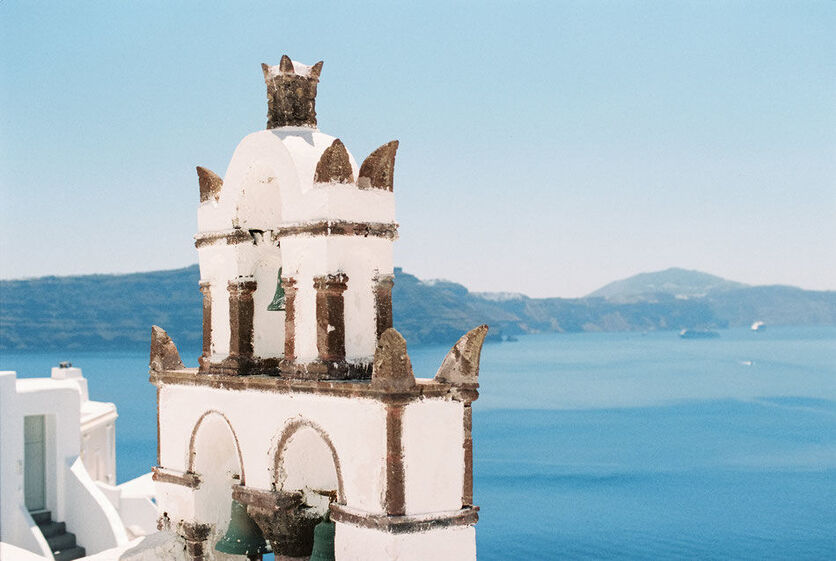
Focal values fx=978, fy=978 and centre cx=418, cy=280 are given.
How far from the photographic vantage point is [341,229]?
29.0ft

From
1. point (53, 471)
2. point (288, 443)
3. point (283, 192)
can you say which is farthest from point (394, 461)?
point (53, 471)

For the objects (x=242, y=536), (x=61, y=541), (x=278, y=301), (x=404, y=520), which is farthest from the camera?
(x=61, y=541)

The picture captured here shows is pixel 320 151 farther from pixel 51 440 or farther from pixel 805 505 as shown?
pixel 805 505

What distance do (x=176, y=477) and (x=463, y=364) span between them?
3985 mm

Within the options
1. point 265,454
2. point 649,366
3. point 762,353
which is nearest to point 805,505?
point 265,454

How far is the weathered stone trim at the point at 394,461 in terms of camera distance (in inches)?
317

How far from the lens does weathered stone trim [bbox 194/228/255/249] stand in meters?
10.2

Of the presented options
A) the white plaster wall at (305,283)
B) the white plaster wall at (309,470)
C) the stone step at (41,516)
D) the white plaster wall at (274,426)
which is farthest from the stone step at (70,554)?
the white plaster wall at (305,283)

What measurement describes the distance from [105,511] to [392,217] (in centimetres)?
1816

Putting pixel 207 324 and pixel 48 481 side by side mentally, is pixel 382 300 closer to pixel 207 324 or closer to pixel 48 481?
pixel 207 324

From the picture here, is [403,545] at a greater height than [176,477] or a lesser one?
lesser

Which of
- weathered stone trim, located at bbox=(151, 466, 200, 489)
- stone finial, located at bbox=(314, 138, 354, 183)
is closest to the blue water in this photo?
weathered stone trim, located at bbox=(151, 466, 200, 489)

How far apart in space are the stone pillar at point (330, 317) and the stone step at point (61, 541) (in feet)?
61.6

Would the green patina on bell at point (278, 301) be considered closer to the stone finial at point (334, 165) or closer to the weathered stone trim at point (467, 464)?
the stone finial at point (334, 165)
